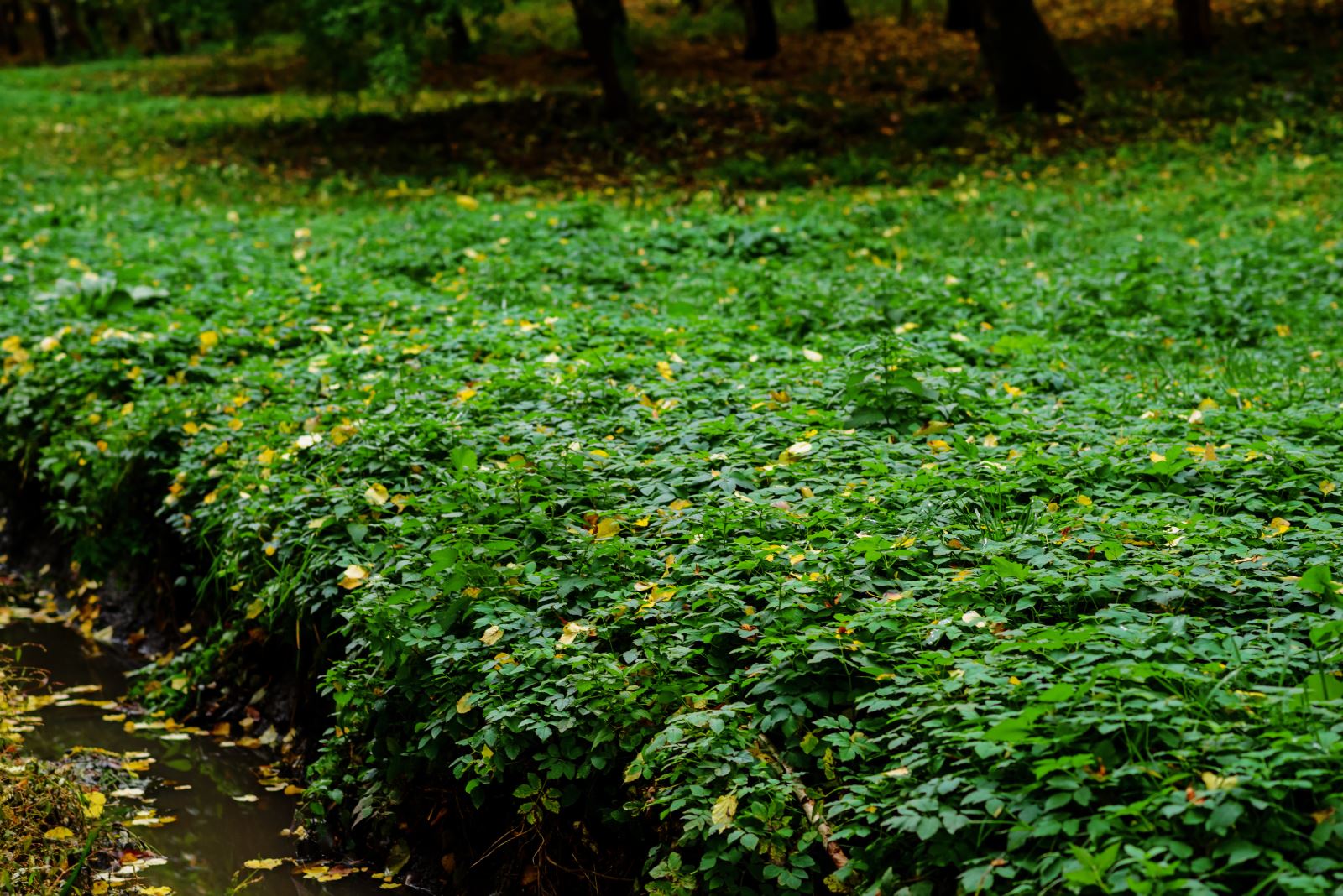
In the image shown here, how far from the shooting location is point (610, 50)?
1675cm

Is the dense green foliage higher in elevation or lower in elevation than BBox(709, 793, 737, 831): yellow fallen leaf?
higher

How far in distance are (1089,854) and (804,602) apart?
126 cm

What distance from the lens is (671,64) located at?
22.3 meters

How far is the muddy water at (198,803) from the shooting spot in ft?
13.2

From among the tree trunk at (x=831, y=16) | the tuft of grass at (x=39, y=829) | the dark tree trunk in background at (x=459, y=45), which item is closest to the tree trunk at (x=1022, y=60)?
the tree trunk at (x=831, y=16)

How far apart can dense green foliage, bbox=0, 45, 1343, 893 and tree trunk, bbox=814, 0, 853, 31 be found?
16.8 m

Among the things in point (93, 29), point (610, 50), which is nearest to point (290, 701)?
Result: point (610, 50)

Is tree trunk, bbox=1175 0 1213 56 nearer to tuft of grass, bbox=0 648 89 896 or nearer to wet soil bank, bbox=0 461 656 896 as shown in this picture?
wet soil bank, bbox=0 461 656 896

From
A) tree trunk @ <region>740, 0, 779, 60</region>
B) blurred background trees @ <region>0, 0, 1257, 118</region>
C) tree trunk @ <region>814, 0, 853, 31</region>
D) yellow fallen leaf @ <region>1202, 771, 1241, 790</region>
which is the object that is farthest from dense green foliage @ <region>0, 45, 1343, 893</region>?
tree trunk @ <region>814, 0, 853, 31</region>

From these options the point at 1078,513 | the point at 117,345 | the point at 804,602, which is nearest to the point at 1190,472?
the point at 1078,513

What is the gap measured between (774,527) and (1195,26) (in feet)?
59.2

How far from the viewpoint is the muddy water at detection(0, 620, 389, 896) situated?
4031mm

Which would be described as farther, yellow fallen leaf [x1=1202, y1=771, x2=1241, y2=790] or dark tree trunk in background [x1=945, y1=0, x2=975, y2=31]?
dark tree trunk in background [x1=945, y1=0, x2=975, y2=31]

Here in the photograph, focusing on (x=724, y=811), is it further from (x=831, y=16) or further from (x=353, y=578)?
(x=831, y=16)
